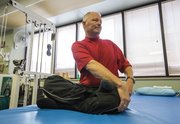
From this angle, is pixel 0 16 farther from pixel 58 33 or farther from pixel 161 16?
pixel 161 16

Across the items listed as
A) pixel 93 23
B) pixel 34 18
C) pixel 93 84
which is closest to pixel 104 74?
pixel 93 84

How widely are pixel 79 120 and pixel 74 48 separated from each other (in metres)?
0.51

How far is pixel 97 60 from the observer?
107 cm

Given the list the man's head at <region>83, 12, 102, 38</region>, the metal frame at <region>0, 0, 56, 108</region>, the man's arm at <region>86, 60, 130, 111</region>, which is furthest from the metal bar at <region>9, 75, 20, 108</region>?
the man's arm at <region>86, 60, 130, 111</region>

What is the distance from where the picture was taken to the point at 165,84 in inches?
95.5

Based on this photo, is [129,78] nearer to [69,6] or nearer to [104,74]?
[104,74]

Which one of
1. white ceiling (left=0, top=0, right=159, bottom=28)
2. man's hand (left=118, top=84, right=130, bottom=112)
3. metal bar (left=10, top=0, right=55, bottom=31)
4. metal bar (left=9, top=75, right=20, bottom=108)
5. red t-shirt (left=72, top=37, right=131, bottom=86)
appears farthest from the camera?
white ceiling (left=0, top=0, right=159, bottom=28)

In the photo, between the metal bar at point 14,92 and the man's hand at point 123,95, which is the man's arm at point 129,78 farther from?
the metal bar at point 14,92

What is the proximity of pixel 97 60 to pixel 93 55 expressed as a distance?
5 centimetres

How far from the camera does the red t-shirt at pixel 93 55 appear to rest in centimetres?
99

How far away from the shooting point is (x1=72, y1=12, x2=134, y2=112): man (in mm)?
883

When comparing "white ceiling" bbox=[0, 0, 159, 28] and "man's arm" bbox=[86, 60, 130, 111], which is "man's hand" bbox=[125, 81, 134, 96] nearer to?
"man's arm" bbox=[86, 60, 130, 111]

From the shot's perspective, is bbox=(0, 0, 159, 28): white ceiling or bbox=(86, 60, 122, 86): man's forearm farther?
bbox=(0, 0, 159, 28): white ceiling

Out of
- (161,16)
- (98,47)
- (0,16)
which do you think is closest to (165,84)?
(161,16)
